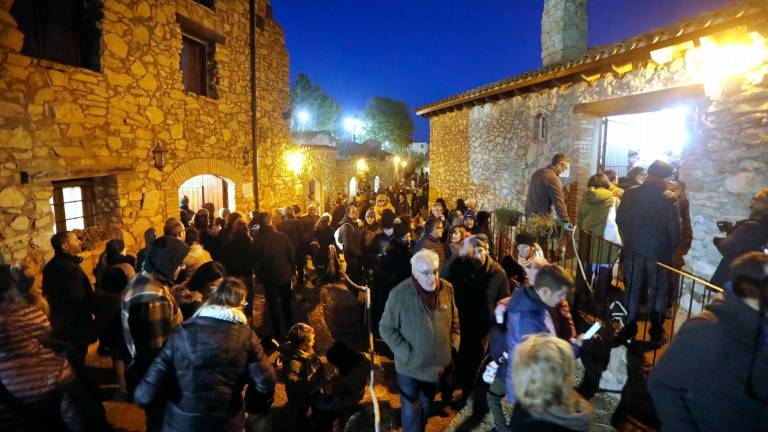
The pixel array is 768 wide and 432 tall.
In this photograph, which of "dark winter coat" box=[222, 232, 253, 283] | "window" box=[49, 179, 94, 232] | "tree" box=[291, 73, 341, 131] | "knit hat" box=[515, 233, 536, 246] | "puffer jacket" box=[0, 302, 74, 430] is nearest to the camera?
"puffer jacket" box=[0, 302, 74, 430]

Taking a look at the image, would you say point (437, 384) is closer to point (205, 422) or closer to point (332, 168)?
point (205, 422)

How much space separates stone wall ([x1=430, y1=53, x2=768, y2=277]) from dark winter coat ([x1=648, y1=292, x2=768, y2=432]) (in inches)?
152

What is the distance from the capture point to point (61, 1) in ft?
20.0

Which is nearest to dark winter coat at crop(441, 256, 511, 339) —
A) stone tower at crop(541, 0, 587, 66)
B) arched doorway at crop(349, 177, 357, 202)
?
stone tower at crop(541, 0, 587, 66)

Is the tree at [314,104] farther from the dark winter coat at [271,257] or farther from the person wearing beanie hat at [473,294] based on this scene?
the person wearing beanie hat at [473,294]

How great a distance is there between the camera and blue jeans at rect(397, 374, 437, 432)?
129 inches

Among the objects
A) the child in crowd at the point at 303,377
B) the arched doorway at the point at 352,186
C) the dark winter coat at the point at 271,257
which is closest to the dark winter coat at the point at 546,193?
the dark winter coat at the point at 271,257

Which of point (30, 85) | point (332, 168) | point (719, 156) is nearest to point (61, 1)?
point (30, 85)

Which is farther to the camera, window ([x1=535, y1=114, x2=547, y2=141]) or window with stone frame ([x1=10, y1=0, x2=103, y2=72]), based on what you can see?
window ([x1=535, y1=114, x2=547, y2=141])

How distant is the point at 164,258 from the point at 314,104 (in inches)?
1931

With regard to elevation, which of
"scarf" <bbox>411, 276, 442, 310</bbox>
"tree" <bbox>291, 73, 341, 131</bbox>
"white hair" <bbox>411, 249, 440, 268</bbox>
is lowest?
"scarf" <bbox>411, 276, 442, 310</bbox>

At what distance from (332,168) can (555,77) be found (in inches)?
701

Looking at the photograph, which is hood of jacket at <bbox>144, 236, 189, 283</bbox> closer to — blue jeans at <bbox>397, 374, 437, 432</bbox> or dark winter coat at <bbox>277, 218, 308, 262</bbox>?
blue jeans at <bbox>397, 374, 437, 432</bbox>

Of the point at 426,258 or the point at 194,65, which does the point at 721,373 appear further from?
the point at 194,65
